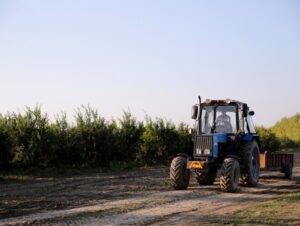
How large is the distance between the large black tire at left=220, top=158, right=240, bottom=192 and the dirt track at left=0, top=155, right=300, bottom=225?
24 cm

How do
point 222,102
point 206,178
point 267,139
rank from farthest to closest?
1. point 267,139
2. point 206,178
3. point 222,102

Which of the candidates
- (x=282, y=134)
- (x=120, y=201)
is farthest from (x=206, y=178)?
(x=282, y=134)

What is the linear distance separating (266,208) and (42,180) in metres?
10.4

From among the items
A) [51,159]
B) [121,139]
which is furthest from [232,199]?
[121,139]

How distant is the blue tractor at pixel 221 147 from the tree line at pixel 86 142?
8.98 m

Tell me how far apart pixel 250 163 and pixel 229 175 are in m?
1.75

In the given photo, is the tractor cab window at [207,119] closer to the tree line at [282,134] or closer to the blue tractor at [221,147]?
the blue tractor at [221,147]

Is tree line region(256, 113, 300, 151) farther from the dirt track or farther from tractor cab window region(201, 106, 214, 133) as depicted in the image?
tractor cab window region(201, 106, 214, 133)

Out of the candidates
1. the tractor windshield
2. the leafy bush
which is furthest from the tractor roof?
the leafy bush

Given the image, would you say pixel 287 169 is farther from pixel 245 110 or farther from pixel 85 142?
pixel 85 142

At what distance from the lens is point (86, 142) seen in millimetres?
24750

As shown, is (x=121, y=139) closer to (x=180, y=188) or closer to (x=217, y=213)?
(x=180, y=188)

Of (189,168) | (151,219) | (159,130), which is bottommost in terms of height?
(151,219)

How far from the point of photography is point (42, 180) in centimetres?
1906
